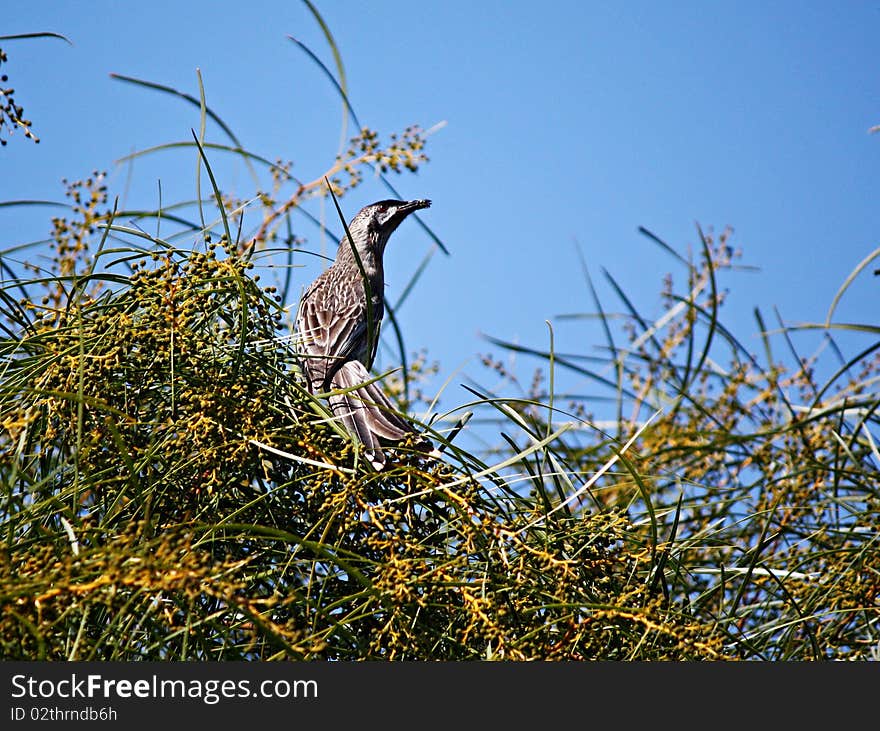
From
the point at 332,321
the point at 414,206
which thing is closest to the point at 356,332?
the point at 332,321

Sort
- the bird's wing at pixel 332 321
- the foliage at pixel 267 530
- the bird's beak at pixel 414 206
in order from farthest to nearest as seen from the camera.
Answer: the bird's beak at pixel 414 206
the bird's wing at pixel 332 321
the foliage at pixel 267 530

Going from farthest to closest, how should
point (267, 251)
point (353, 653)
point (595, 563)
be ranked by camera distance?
point (267, 251) → point (595, 563) → point (353, 653)

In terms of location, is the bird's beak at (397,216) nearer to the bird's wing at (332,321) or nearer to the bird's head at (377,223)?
the bird's head at (377,223)

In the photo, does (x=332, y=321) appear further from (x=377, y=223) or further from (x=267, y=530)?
(x=267, y=530)

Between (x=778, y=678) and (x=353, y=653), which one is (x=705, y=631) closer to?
(x=778, y=678)

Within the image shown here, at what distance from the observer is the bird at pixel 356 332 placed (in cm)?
180

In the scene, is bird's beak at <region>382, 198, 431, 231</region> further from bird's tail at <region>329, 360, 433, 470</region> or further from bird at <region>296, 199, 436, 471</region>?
bird's tail at <region>329, 360, 433, 470</region>

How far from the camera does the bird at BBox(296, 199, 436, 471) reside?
180cm

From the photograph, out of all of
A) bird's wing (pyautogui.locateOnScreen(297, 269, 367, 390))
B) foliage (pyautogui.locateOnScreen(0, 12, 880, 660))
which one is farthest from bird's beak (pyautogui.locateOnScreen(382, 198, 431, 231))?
foliage (pyautogui.locateOnScreen(0, 12, 880, 660))

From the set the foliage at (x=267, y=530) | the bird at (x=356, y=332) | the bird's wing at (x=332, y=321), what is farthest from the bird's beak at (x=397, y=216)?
the foliage at (x=267, y=530)

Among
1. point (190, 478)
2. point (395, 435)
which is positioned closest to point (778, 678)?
point (395, 435)

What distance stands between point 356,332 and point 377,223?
928mm

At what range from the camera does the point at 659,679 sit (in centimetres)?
134

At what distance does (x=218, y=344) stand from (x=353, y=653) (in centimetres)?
62
